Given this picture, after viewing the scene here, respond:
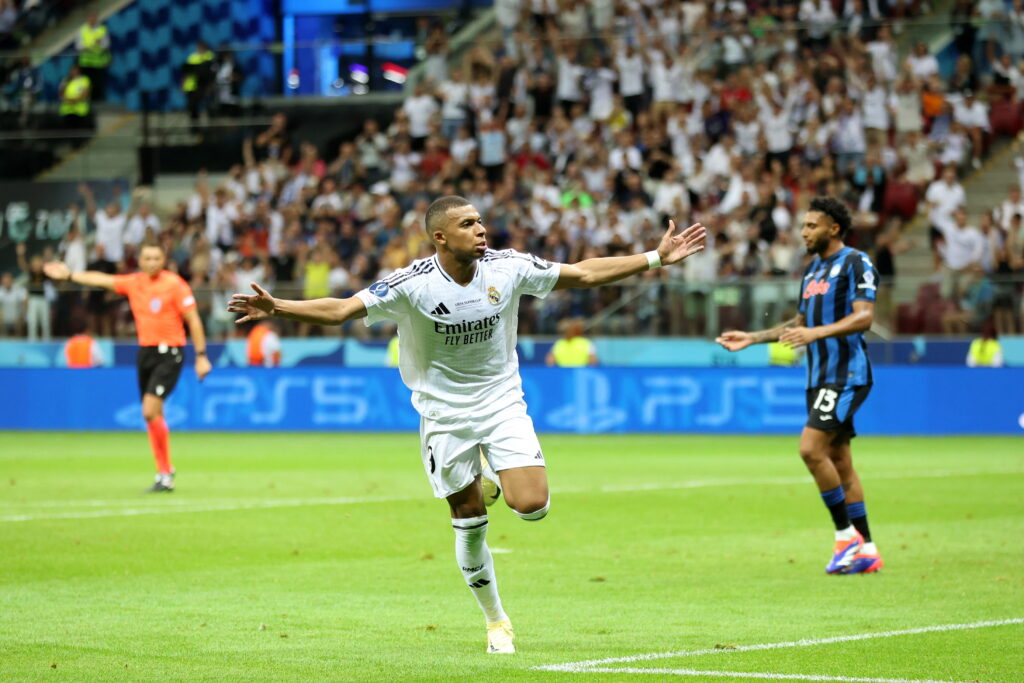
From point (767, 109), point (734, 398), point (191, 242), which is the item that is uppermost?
point (767, 109)

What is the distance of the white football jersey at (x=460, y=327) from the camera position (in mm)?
7797

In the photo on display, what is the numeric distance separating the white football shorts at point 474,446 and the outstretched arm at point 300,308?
758mm

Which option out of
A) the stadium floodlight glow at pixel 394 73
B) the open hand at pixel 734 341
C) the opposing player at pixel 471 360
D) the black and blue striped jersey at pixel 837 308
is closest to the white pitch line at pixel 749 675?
the opposing player at pixel 471 360

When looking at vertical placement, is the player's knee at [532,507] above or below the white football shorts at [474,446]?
below

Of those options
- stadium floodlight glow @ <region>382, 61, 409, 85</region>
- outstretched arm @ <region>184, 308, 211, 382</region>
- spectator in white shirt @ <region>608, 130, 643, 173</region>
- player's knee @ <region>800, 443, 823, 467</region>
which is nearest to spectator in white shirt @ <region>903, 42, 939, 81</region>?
spectator in white shirt @ <region>608, 130, 643, 173</region>

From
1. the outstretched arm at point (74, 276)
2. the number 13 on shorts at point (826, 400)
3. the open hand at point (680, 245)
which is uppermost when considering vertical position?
the open hand at point (680, 245)

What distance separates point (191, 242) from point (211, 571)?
1992 centimetres

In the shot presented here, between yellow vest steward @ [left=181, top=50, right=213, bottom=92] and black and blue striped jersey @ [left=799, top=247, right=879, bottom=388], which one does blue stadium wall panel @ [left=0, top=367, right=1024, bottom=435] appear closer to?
yellow vest steward @ [left=181, top=50, right=213, bottom=92]

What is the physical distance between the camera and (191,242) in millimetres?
29906

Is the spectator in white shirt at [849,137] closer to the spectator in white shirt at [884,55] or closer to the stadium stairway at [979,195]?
the spectator in white shirt at [884,55]

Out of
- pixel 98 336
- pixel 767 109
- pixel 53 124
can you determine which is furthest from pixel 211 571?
pixel 53 124

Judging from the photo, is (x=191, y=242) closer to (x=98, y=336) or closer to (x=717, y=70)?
(x=98, y=336)

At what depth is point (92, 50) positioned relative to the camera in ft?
119

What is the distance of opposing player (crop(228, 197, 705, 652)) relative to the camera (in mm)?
7730
